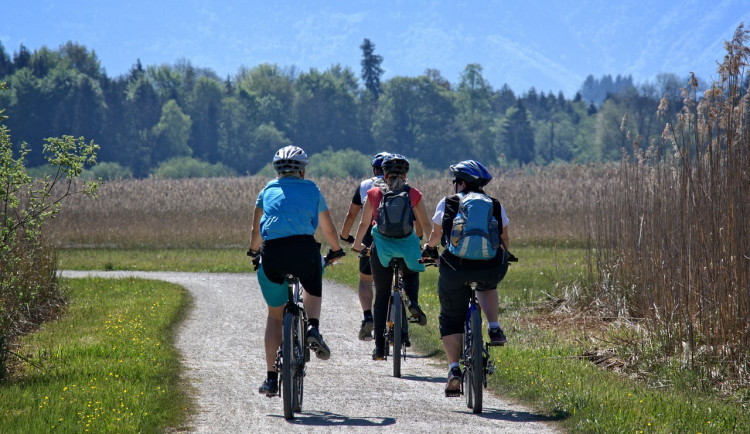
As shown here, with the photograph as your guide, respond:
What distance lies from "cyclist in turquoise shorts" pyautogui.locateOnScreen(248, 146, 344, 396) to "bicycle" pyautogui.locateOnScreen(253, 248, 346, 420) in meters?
0.08

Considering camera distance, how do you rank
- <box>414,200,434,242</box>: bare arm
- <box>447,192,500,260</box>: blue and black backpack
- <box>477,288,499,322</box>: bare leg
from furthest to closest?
<box>414,200,434,242</box>: bare arm
<box>477,288,499,322</box>: bare leg
<box>447,192,500,260</box>: blue and black backpack

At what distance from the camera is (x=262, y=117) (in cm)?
13538

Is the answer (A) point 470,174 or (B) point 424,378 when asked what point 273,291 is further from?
(B) point 424,378

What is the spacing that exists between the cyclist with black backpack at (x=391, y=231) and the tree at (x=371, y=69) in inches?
6060

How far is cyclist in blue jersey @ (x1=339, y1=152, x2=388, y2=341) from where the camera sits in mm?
9633

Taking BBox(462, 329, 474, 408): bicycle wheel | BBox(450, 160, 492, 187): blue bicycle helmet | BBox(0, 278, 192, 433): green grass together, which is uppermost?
BBox(450, 160, 492, 187): blue bicycle helmet

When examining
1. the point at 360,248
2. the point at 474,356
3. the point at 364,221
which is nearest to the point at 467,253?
the point at 474,356

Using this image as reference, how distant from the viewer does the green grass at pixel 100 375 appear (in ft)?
23.5

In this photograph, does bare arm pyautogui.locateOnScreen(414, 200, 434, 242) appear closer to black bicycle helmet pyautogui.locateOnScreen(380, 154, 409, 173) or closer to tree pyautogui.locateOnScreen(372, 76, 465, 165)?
black bicycle helmet pyautogui.locateOnScreen(380, 154, 409, 173)

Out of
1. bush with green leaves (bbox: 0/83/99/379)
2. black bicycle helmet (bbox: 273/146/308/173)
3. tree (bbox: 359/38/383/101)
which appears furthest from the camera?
tree (bbox: 359/38/383/101)

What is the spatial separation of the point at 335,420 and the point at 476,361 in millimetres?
1154

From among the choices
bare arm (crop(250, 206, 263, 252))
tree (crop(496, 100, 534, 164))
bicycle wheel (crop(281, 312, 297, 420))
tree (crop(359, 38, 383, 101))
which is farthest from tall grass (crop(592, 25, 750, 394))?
tree (crop(359, 38, 383, 101))

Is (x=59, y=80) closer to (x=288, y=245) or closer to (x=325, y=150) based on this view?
(x=325, y=150)

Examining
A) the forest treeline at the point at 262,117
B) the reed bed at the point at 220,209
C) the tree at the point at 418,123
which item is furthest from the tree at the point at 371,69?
the reed bed at the point at 220,209
